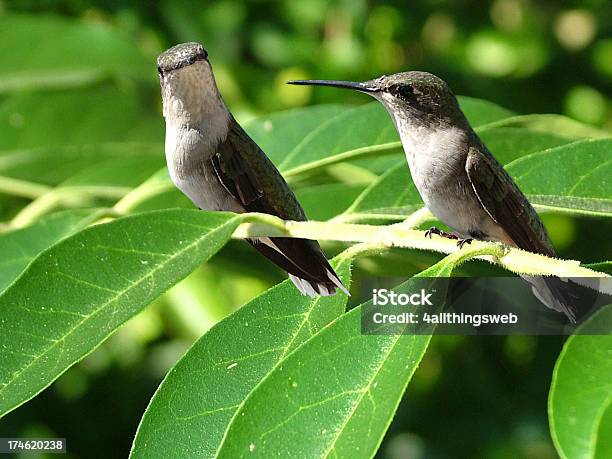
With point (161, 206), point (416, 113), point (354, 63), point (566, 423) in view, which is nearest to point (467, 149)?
point (416, 113)

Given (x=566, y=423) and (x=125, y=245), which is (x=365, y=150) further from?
(x=566, y=423)

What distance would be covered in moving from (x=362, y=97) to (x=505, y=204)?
3.34 metres

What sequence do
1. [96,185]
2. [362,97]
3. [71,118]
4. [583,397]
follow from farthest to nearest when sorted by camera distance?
[362,97] → [71,118] → [96,185] → [583,397]

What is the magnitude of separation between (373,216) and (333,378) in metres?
0.43

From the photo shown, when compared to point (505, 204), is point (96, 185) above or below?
below

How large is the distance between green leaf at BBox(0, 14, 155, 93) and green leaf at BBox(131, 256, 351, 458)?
2.33 m

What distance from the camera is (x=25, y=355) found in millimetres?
1368

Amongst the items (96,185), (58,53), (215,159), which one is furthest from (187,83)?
(58,53)

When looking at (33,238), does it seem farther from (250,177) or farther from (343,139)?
(250,177)

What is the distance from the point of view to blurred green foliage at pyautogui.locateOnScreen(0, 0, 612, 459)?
4.00 m

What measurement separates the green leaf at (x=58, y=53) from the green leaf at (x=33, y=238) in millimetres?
1637

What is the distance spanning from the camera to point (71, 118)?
3.66 meters

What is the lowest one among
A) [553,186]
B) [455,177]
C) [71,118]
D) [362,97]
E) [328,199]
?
[362,97]

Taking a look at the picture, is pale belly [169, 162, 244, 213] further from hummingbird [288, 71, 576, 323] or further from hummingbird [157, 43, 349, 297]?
hummingbird [288, 71, 576, 323]
